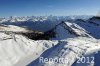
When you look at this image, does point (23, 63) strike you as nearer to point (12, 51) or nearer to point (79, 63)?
point (12, 51)

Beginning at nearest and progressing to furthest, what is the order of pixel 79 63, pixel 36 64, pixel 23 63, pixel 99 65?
pixel 99 65 → pixel 79 63 → pixel 36 64 → pixel 23 63

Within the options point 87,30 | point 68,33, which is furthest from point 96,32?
point 68,33

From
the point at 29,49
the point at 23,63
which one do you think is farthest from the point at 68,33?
the point at 23,63

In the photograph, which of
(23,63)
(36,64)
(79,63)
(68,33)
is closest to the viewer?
(79,63)

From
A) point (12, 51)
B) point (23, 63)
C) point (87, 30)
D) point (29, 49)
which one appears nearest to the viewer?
point (23, 63)

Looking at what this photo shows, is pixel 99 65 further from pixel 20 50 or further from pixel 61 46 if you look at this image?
pixel 20 50

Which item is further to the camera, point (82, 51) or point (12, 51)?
point (12, 51)

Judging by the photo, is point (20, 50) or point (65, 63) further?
point (20, 50)

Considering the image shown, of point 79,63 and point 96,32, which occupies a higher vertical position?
point 79,63

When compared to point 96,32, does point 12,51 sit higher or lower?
higher
